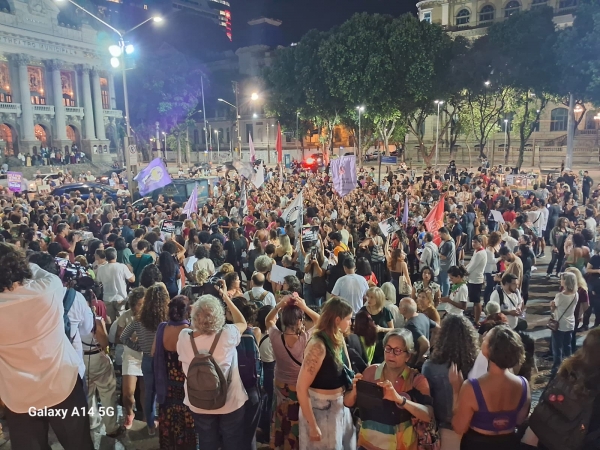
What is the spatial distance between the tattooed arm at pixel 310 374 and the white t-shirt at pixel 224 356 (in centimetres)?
60

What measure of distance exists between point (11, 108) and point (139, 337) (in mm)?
49864

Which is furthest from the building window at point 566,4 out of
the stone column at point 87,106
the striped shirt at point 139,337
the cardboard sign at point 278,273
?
the striped shirt at point 139,337

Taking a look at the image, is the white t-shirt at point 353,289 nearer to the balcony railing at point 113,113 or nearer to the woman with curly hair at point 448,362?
the woman with curly hair at point 448,362

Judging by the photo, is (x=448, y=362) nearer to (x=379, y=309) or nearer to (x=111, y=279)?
(x=379, y=309)

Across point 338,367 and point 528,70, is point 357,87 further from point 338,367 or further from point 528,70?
point 338,367

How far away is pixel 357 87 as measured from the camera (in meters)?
36.0

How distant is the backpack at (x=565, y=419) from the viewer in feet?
10.3

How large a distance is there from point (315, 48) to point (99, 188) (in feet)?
79.0

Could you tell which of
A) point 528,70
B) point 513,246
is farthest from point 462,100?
point 513,246

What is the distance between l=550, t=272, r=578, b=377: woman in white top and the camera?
6.51 m

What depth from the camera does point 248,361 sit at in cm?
418

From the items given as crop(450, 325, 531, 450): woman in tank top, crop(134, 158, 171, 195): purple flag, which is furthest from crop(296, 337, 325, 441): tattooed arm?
crop(134, 158, 171, 195): purple flag

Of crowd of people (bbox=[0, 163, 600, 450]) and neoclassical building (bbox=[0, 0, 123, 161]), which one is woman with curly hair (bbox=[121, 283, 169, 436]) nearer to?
crowd of people (bbox=[0, 163, 600, 450])

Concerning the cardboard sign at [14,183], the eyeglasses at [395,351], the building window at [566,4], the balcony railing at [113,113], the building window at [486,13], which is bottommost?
the eyeglasses at [395,351]
